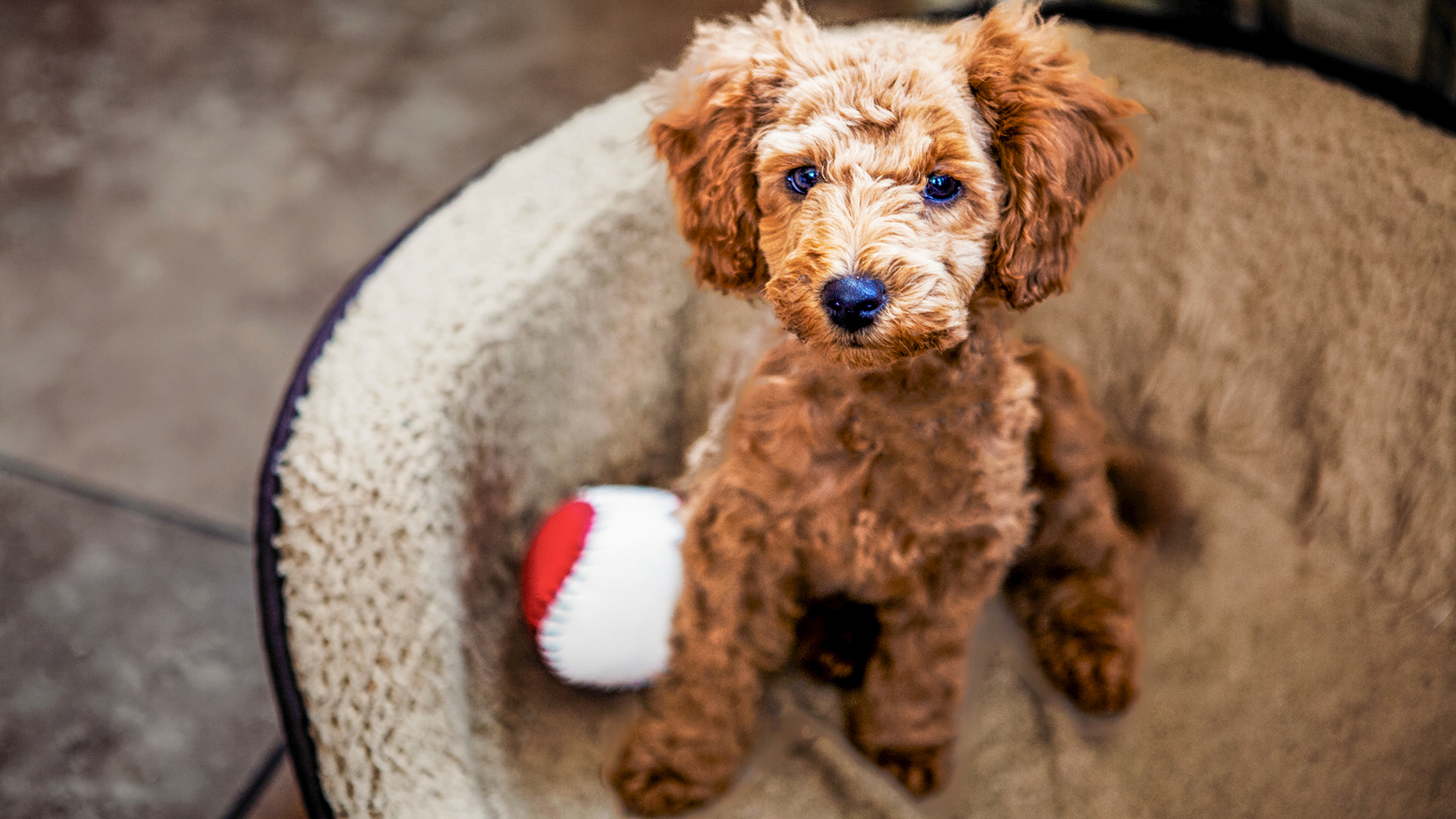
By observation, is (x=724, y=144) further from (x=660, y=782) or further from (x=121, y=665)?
(x=121, y=665)

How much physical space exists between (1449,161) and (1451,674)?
2.14 feet

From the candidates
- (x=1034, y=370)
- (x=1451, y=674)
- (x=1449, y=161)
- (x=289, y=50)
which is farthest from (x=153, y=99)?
(x=1451, y=674)

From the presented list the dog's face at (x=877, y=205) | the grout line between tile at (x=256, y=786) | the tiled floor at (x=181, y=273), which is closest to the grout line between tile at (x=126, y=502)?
the tiled floor at (x=181, y=273)

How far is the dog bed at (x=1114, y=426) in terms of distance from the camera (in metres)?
1.03

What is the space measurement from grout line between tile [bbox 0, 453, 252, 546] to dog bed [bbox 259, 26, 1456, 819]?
0.74m

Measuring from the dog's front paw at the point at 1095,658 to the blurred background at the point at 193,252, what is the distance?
2.65ft

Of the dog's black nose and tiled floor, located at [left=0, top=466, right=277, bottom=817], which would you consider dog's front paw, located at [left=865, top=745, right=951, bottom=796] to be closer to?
the dog's black nose

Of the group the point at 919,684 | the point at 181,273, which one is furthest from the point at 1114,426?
the point at 181,273

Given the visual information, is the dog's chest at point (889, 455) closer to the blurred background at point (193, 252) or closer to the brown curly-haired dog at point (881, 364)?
the brown curly-haired dog at point (881, 364)

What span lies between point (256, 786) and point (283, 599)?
58 centimetres

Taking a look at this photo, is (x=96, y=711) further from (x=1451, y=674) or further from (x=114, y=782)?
(x=1451, y=674)

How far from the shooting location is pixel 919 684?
106 centimetres

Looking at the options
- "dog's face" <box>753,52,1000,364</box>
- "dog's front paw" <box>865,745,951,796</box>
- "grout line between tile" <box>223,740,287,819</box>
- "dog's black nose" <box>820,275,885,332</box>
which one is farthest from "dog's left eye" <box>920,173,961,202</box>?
"grout line between tile" <box>223,740,287,819</box>

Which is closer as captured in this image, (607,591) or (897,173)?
(897,173)
